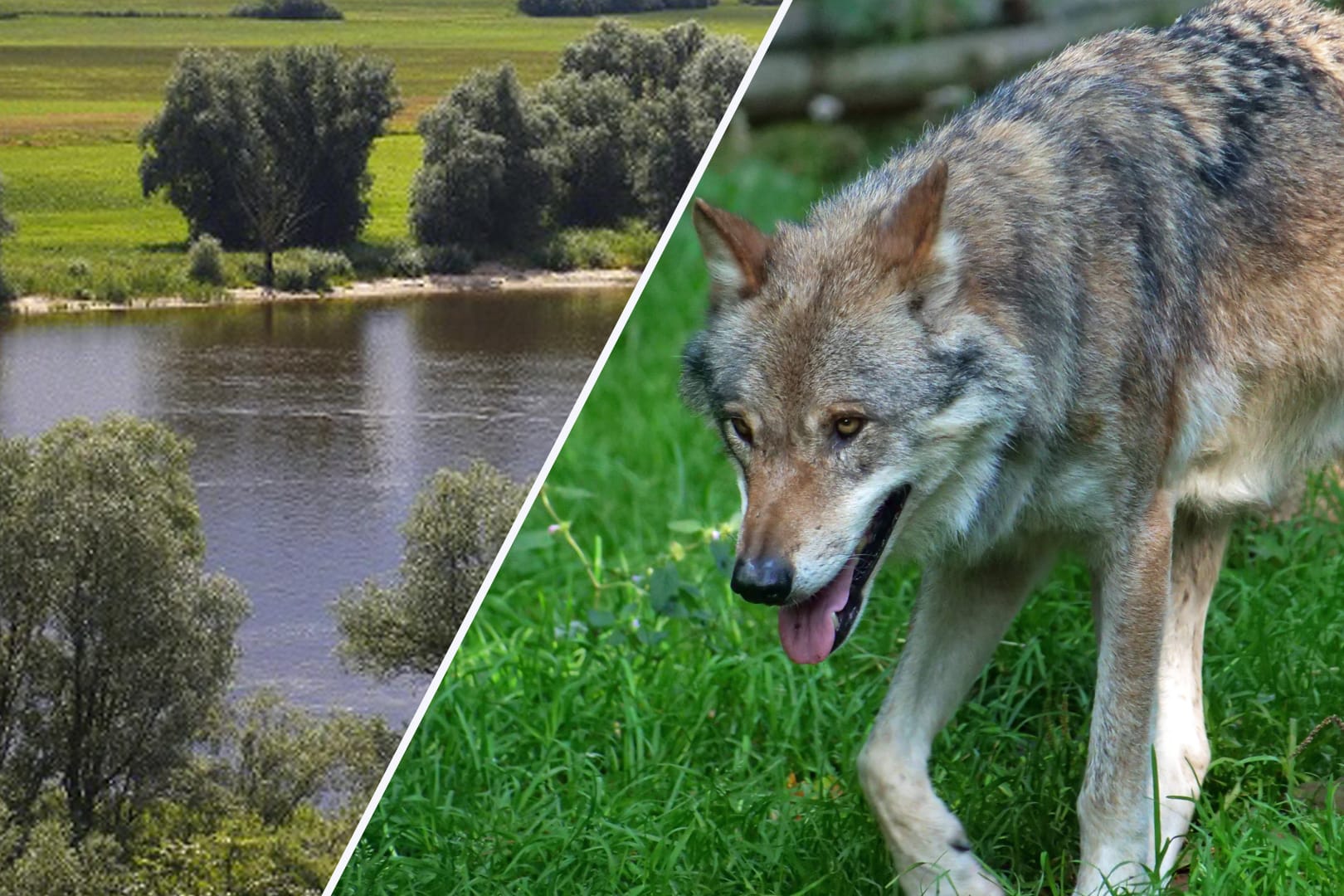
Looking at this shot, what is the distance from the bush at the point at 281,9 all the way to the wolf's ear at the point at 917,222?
178 cm

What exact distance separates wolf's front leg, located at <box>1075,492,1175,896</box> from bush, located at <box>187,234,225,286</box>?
97.0 inches

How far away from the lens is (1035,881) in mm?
5195

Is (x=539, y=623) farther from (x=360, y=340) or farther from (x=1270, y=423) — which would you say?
(x=1270, y=423)

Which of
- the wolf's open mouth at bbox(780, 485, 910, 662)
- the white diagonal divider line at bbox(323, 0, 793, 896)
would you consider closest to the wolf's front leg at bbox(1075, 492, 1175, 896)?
the wolf's open mouth at bbox(780, 485, 910, 662)

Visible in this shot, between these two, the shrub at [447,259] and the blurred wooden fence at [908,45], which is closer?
the shrub at [447,259]

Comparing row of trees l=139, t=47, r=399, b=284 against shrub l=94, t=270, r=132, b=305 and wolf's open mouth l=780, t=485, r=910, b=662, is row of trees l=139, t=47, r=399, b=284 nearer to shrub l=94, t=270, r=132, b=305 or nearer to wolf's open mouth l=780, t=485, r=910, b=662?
shrub l=94, t=270, r=132, b=305

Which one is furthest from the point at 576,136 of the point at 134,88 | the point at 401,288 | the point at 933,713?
the point at 933,713

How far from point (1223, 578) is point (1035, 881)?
1.62 m

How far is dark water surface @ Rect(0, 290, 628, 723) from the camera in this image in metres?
5.08

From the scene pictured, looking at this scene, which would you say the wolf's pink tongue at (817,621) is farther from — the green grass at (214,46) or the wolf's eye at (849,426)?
the green grass at (214,46)

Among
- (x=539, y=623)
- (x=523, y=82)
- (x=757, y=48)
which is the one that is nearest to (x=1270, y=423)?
(x=757, y=48)

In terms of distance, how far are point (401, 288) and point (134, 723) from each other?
4.42 feet

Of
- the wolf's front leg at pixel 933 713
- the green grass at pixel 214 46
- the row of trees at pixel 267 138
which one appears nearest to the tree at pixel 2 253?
the green grass at pixel 214 46

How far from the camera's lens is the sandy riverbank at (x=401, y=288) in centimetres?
523
